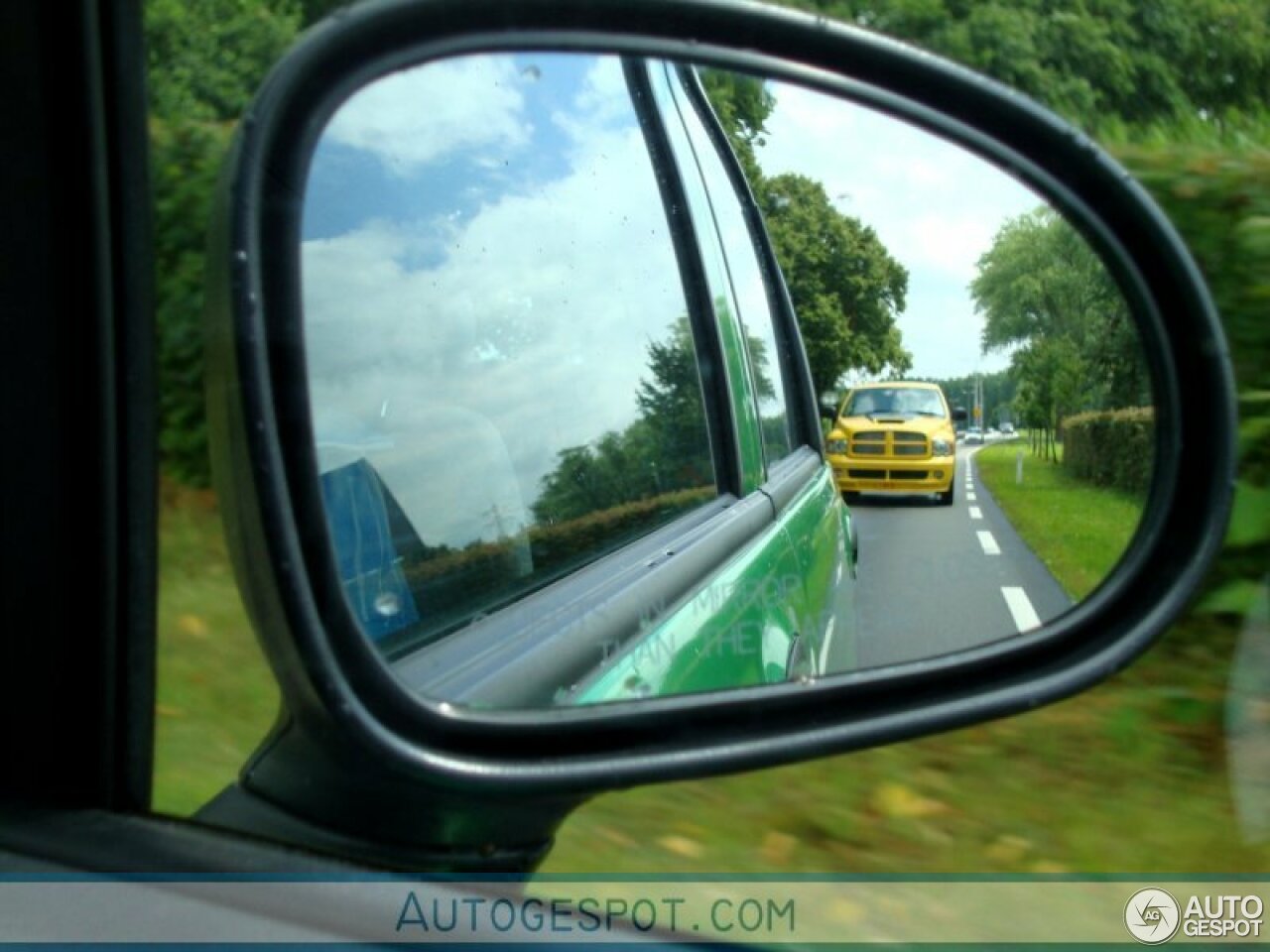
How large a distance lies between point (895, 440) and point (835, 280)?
27 centimetres

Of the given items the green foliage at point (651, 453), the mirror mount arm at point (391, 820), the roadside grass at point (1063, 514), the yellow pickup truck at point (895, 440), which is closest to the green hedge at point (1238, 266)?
the roadside grass at point (1063, 514)

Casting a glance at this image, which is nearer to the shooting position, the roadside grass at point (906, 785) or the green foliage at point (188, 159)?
the green foliage at point (188, 159)

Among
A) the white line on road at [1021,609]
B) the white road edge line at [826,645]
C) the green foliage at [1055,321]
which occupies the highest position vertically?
the green foliage at [1055,321]

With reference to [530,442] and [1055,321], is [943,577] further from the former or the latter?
[530,442]

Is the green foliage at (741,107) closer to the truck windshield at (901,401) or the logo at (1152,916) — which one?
the truck windshield at (901,401)

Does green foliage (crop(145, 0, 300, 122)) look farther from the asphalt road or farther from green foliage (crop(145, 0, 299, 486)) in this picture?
the asphalt road

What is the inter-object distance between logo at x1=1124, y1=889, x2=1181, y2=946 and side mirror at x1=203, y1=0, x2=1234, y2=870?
0.45m

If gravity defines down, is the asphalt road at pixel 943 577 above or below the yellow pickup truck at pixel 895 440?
below

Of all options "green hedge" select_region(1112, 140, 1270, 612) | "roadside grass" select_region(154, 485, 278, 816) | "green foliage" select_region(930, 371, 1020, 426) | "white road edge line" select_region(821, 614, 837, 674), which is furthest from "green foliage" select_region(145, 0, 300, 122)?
"green hedge" select_region(1112, 140, 1270, 612)

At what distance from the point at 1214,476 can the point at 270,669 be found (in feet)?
4.14

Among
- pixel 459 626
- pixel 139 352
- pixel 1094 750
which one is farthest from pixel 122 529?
pixel 1094 750

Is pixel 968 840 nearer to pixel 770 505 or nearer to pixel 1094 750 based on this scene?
pixel 1094 750

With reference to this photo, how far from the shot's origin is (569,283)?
234 cm

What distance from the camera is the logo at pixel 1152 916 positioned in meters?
2.08
